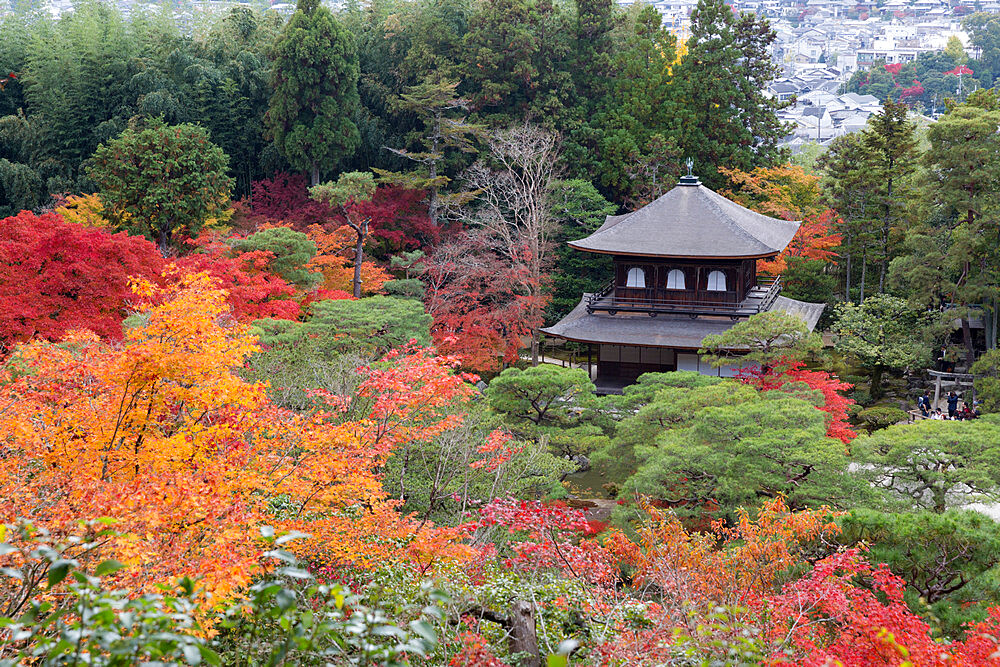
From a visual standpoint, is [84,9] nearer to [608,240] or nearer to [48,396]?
[608,240]

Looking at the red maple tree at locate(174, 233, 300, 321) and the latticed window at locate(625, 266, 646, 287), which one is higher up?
the red maple tree at locate(174, 233, 300, 321)

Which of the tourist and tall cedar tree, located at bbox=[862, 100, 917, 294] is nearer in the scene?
the tourist

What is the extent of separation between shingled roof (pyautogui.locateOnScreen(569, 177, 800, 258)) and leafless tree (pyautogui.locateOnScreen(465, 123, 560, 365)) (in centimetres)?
294

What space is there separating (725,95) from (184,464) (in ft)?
104

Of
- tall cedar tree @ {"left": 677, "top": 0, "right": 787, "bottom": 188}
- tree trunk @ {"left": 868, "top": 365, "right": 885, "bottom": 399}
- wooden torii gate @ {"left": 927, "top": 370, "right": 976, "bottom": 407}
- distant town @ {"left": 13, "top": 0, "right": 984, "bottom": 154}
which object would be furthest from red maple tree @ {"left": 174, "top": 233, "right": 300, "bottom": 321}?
distant town @ {"left": 13, "top": 0, "right": 984, "bottom": 154}

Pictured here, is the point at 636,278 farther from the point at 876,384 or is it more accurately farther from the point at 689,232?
the point at 876,384

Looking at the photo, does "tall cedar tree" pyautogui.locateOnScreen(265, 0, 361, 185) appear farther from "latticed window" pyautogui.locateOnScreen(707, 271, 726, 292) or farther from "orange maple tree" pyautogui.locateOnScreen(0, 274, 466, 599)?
"orange maple tree" pyautogui.locateOnScreen(0, 274, 466, 599)

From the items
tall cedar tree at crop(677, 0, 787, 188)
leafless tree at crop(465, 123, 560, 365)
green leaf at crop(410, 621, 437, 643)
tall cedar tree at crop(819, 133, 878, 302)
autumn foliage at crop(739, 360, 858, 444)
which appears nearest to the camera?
green leaf at crop(410, 621, 437, 643)

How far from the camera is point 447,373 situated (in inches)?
581

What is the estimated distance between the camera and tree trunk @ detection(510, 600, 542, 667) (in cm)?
718

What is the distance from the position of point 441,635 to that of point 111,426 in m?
3.86

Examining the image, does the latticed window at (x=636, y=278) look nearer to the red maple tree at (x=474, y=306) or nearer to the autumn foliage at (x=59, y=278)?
the red maple tree at (x=474, y=306)

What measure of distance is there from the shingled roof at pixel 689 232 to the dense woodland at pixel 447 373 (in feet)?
10.0

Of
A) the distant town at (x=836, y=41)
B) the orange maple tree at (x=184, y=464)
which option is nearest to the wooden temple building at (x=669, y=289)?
the orange maple tree at (x=184, y=464)
